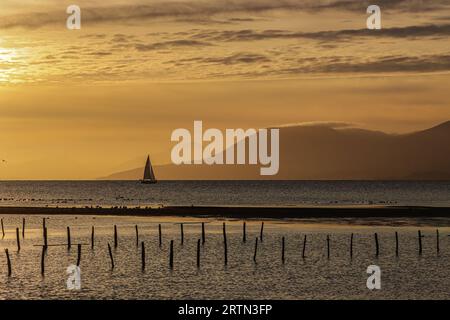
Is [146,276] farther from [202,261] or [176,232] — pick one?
[176,232]

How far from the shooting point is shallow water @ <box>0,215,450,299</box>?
169 ft

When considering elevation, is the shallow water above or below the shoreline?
above

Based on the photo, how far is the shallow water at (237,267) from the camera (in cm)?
5156

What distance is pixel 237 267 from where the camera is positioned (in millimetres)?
64062

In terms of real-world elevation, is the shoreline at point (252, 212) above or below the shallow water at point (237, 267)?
below

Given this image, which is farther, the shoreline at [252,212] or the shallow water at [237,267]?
the shoreline at [252,212]

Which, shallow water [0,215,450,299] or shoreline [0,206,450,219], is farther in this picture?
shoreline [0,206,450,219]

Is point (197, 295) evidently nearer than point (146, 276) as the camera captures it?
Yes

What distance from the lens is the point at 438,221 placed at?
11169 centimetres

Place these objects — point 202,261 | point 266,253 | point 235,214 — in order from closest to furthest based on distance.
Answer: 1. point 202,261
2. point 266,253
3. point 235,214

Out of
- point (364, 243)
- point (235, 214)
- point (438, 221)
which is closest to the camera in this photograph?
point (364, 243)

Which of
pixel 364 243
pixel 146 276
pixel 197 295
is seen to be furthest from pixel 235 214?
pixel 197 295
